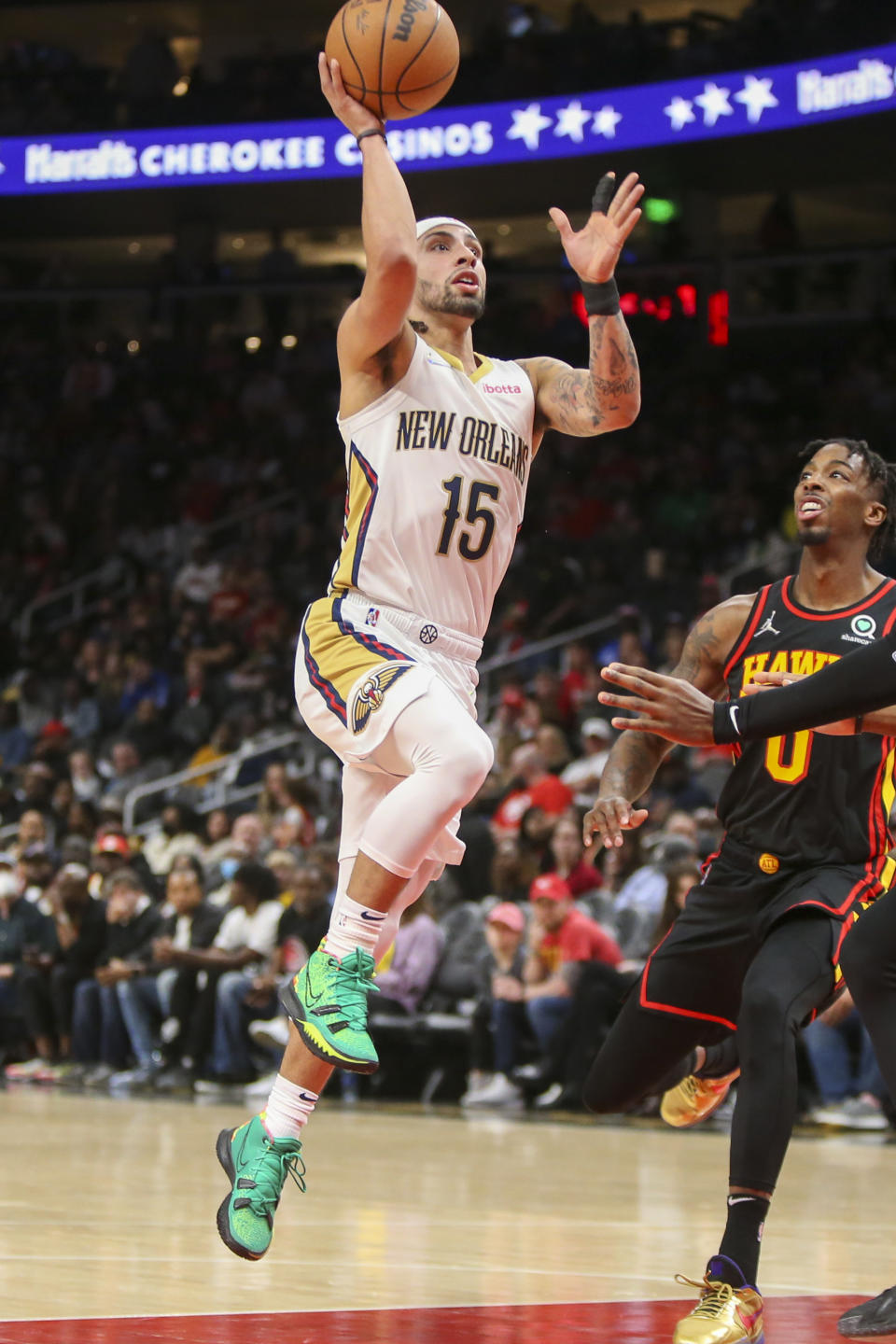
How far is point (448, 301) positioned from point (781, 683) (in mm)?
1354

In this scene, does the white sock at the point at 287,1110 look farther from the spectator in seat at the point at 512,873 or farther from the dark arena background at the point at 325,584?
the spectator in seat at the point at 512,873

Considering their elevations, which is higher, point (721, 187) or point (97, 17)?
point (97, 17)

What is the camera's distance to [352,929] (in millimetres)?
4461

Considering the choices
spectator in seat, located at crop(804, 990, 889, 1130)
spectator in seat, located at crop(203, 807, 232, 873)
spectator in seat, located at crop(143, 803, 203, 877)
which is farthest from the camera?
spectator in seat, located at crop(143, 803, 203, 877)

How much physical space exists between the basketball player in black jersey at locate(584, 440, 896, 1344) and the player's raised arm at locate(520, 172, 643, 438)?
2.01ft

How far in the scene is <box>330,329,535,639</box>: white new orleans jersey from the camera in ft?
15.4

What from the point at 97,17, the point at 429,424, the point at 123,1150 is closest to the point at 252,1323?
the point at 429,424

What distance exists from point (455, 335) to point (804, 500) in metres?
1.02

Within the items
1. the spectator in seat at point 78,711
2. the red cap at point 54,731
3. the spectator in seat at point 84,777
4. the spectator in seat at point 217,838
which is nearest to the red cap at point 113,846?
the spectator in seat at point 217,838

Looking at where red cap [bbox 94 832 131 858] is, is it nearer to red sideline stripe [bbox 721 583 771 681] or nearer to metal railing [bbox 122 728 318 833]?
metal railing [bbox 122 728 318 833]

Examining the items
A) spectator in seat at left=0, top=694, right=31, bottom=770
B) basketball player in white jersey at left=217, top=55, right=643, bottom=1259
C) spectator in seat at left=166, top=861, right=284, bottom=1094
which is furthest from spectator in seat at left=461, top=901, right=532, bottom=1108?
spectator in seat at left=0, top=694, right=31, bottom=770

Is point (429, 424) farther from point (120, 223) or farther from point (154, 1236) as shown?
point (120, 223)

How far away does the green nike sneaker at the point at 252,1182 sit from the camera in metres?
4.24

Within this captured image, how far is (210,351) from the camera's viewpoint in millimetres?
21609
